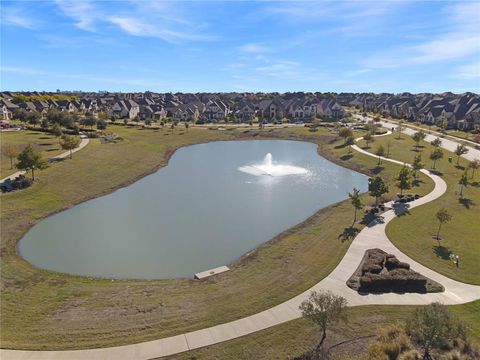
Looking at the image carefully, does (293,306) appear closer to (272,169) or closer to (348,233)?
(348,233)

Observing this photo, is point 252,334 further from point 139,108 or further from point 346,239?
point 139,108

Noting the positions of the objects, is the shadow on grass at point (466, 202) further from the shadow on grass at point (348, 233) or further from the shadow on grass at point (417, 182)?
the shadow on grass at point (348, 233)

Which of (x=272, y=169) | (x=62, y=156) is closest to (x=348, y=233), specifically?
(x=272, y=169)

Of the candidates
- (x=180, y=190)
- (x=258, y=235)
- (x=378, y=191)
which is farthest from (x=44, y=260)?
(x=378, y=191)

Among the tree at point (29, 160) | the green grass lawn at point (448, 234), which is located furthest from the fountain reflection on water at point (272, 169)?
the tree at point (29, 160)

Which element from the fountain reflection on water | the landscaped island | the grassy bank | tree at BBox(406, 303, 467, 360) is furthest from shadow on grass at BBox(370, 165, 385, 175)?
tree at BBox(406, 303, 467, 360)
